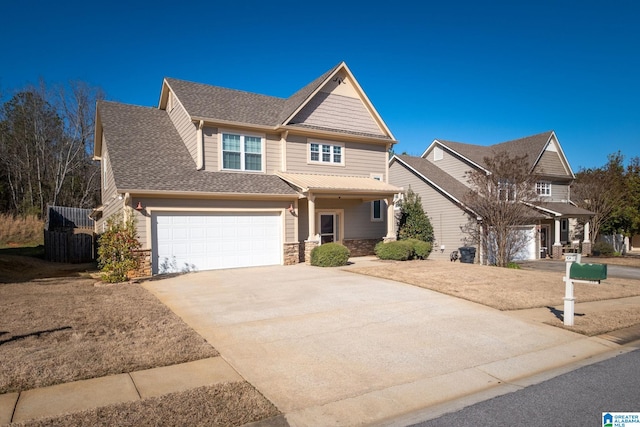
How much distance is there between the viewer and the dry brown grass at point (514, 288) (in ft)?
27.0

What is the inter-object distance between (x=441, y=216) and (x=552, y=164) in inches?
424

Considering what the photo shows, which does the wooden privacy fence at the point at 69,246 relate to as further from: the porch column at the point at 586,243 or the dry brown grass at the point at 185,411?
the porch column at the point at 586,243

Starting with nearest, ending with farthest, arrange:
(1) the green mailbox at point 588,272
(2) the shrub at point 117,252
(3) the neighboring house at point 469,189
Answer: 1. (1) the green mailbox at point 588,272
2. (2) the shrub at point 117,252
3. (3) the neighboring house at point 469,189

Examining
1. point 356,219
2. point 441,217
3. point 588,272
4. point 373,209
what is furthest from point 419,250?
point 588,272

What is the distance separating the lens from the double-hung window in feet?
55.0

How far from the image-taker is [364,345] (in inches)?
253

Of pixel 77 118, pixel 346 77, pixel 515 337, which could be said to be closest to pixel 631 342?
pixel 515 337

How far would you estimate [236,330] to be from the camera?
714 centimetres

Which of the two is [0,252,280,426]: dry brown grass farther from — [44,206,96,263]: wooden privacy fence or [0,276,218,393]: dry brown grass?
[44,206,96,263]: wooden privacy fence

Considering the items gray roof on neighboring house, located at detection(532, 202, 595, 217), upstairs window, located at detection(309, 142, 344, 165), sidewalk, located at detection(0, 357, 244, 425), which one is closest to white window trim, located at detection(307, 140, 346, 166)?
upstairs window, located at detection(309, 142, 344, 165)

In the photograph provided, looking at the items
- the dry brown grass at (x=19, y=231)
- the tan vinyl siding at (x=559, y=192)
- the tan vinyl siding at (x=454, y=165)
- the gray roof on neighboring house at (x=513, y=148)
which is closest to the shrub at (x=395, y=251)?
the tan vinyl siding at (x=454, y=165)

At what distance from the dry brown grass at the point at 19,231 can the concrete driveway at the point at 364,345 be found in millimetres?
23775

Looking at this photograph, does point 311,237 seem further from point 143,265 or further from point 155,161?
point 155,161

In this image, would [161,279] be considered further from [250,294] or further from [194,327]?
[194,327]
